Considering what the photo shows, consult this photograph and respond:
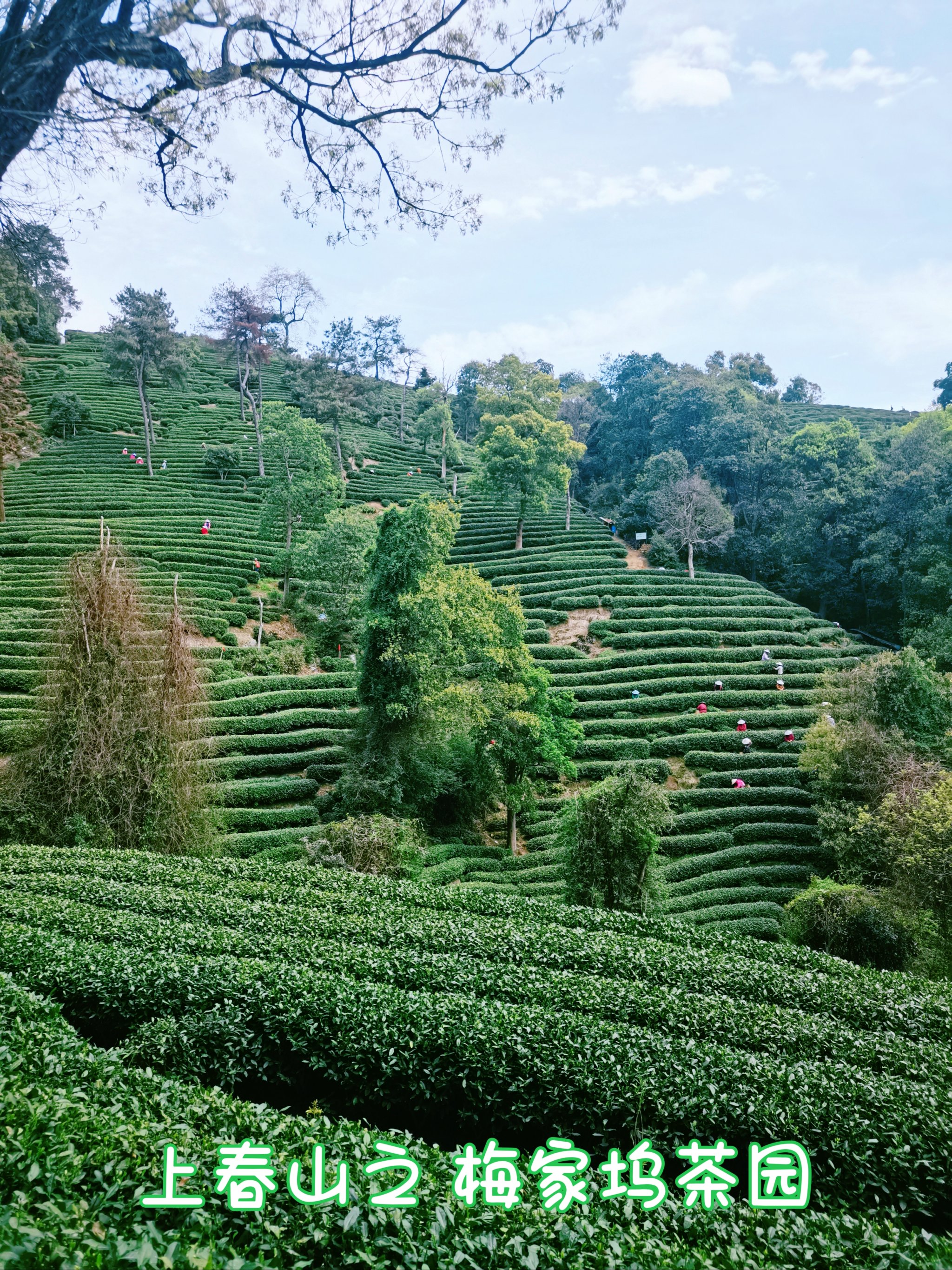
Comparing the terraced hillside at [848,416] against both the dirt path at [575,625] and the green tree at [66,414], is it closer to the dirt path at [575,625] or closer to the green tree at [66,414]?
the dirt path at [575,625]

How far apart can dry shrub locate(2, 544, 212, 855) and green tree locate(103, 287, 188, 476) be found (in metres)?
32.8

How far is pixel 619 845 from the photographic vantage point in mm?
15477

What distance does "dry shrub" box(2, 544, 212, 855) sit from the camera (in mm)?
15133

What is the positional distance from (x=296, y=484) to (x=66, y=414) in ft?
89.1

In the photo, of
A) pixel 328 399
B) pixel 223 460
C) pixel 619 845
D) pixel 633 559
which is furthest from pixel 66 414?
→ pixel 619 845

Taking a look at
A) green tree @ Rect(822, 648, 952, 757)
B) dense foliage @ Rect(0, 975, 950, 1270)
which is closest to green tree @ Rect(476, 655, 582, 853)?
green tree @ Rect(822, 648, 952, 757)

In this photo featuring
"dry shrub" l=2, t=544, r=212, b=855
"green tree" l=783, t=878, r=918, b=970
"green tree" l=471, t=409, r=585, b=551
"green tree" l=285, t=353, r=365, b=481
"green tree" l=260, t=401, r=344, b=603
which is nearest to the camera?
"green tree" l=783, t=878, r=918, b=970

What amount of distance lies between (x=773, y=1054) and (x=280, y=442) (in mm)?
34506

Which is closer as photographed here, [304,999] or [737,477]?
[304,999]

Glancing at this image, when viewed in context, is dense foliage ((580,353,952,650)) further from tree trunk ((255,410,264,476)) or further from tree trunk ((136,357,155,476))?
tree trunk ((136,357,155,476))

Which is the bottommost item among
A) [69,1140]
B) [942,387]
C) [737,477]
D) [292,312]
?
[69,1140]

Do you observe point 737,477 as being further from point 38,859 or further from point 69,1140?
point 69,1140

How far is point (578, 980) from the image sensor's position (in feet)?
29.4

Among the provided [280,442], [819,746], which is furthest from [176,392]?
[819,746]
